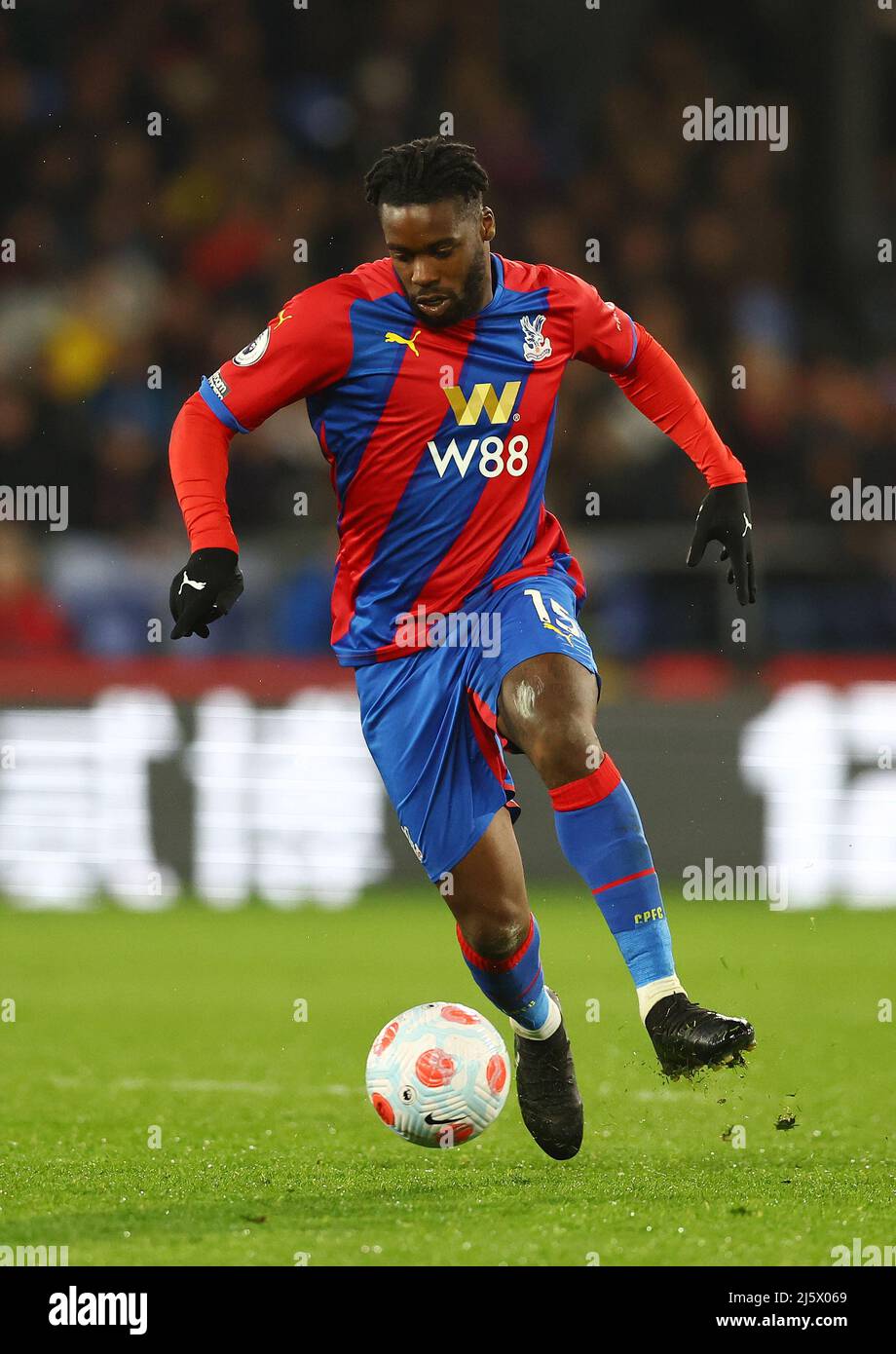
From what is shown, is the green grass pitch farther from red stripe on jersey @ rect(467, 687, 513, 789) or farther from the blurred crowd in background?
the blurred crowd in background

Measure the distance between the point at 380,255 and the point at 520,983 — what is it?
24.2 feet

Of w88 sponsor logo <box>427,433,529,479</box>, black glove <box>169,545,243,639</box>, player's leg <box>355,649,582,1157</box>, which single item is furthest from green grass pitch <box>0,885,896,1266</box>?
w88 sponsor logo <box>427,433,529,479</box>

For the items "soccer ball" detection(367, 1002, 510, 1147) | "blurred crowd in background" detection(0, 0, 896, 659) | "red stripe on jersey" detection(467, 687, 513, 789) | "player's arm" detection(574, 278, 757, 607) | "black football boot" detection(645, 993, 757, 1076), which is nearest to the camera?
"black football boot" detection(645, 993, 757, 1076)

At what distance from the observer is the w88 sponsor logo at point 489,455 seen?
5078 millimetres

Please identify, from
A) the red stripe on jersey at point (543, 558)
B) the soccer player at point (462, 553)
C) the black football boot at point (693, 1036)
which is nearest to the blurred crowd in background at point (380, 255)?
the red stripe on jersey at point (543, 558)

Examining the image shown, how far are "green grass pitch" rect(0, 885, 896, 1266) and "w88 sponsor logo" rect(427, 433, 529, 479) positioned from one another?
1.69m

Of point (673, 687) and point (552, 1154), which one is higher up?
point (673, 687)

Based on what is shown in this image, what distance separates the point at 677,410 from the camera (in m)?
5.51

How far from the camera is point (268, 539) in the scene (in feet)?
35.8

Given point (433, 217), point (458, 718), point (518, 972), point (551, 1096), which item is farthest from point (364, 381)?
point (551, 1096)

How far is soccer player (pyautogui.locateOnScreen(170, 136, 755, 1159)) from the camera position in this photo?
15.8ft
